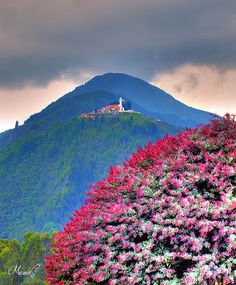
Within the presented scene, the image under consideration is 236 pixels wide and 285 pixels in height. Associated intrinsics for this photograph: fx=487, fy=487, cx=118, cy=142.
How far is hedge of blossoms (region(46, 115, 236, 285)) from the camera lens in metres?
6.96

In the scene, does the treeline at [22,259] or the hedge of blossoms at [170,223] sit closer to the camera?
the hedge of blossoms at [170,223]

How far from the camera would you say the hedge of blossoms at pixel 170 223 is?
6957 millimetres

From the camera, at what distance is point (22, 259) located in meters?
39.4

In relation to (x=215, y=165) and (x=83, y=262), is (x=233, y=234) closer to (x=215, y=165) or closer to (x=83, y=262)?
(x=215, y=165)

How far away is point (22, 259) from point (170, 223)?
34.3 meters

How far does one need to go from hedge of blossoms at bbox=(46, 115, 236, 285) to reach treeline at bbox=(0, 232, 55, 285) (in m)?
28.0

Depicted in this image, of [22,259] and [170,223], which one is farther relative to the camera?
[22,259]

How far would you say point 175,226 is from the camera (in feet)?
23.7

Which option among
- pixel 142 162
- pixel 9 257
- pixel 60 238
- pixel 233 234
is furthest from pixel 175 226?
pixel 9 257

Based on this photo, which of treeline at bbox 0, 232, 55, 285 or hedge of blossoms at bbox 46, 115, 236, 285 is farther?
treeline at bbox 0, 232, 55, 285

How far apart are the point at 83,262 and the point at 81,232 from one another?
598mm

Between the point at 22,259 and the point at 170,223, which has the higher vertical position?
the point at 22,259

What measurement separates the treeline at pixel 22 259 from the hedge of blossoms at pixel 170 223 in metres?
28.0

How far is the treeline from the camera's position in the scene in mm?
36184
